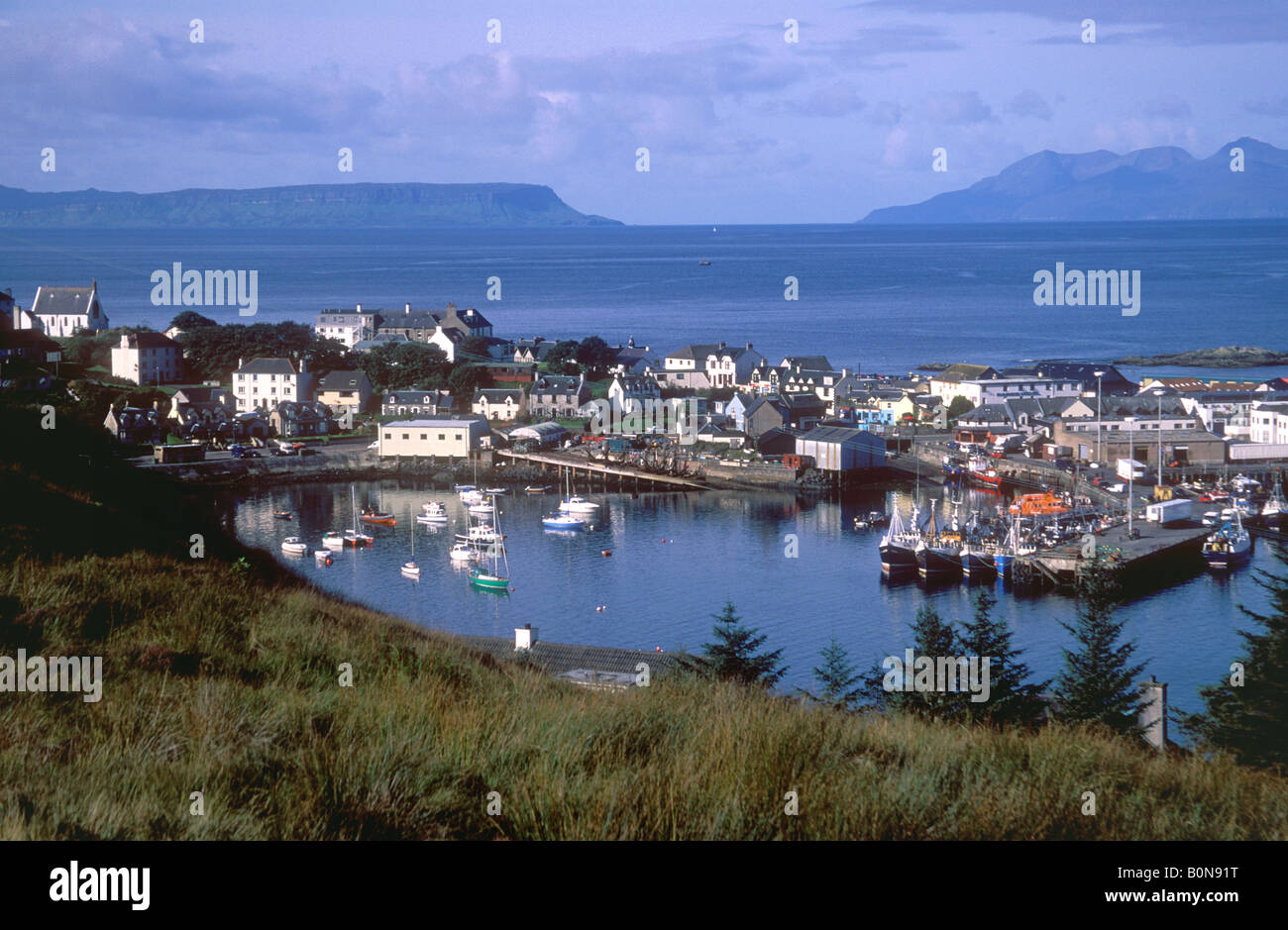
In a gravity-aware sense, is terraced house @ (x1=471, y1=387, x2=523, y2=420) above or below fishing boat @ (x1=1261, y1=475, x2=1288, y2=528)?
above

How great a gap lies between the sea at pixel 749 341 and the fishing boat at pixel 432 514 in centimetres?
28

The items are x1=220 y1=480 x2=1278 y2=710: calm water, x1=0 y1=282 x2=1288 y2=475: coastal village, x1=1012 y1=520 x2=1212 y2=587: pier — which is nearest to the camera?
x1=220 y1=480 x2=1278 y2=710: calm water

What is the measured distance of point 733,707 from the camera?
2002mm

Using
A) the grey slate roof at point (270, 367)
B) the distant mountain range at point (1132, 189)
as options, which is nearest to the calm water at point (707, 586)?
the grey slate roof at point (270, 367)

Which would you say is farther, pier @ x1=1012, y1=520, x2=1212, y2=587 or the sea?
pier @ x1=1012, y1=520, x2=1212, y2=587

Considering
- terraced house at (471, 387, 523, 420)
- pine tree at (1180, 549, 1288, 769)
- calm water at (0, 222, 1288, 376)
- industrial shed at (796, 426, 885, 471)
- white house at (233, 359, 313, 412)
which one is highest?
calm water at (0, 222, 1288, 376)

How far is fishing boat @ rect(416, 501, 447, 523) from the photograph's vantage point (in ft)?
45.8

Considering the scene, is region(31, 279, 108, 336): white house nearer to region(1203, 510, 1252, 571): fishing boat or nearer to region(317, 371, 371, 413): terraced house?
region(317, 371, 371, 413): terraced house

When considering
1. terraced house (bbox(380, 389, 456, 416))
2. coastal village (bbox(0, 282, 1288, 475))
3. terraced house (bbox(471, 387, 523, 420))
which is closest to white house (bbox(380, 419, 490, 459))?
coastal village (bbox(0, 282, 1288, 475))

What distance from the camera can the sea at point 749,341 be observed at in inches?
389

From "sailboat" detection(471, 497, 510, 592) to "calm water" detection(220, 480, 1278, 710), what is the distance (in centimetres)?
11

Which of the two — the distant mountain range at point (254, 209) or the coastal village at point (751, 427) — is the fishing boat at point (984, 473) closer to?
the coastal village at point (751, 427)
